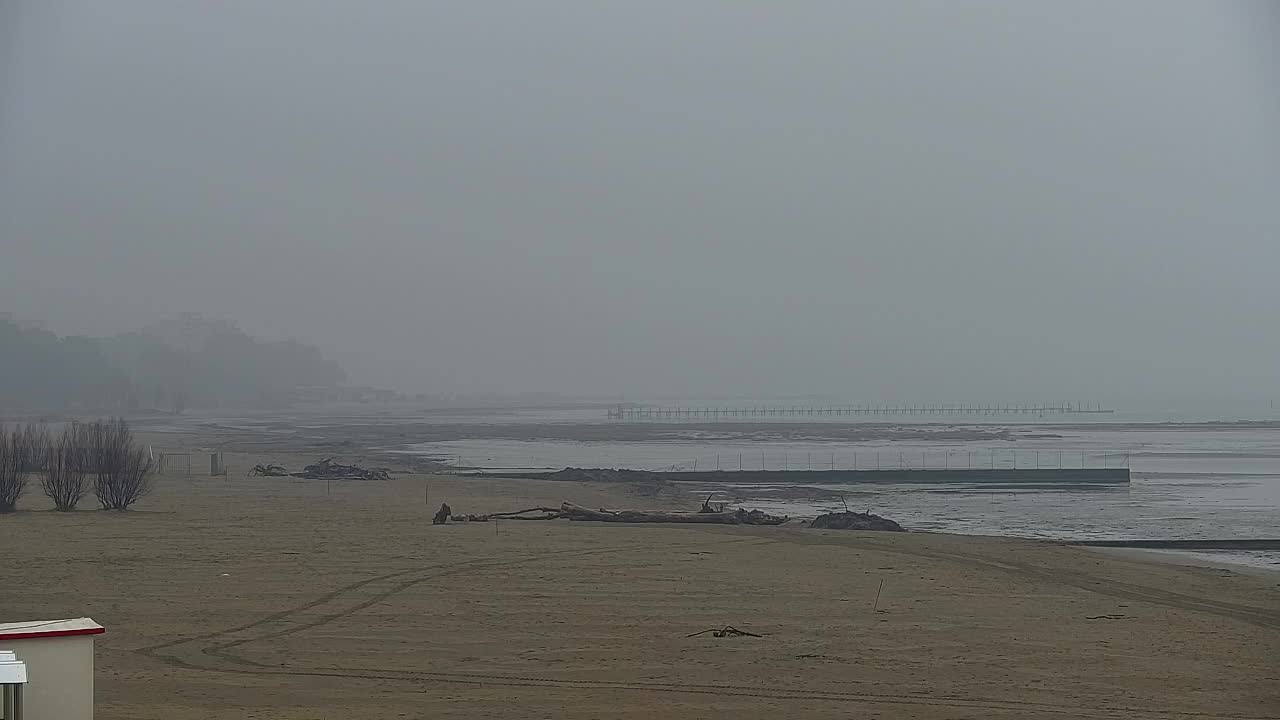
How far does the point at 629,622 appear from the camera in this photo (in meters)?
11.6

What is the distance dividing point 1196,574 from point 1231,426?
83227 millimetres

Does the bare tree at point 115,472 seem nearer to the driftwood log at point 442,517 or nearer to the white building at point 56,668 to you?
the driftwood log at point 442,517

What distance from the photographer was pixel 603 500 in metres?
28.6

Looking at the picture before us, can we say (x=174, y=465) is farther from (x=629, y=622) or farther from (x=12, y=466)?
(x=629, y=622)

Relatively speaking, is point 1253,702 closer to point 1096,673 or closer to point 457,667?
point 1096,673

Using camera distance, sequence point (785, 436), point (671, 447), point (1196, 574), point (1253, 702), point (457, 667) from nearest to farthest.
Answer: point (1253, 702) → point (457, 667) → point (1196, 574) → point (671, 447) → point (785, 436)

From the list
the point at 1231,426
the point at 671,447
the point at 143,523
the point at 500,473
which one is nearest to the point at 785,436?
the point at 671,447

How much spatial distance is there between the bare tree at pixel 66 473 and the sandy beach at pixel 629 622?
1.75 m

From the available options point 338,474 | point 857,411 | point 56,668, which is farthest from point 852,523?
point 857,411

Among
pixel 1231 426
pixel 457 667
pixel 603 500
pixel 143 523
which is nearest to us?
pixel 457 667

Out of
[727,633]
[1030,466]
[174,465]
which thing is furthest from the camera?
[1030,466]

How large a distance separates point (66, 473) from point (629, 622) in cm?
1463

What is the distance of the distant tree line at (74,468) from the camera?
20984 millimetres

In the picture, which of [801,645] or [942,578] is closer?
[801,645]
